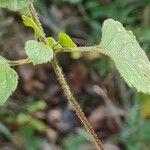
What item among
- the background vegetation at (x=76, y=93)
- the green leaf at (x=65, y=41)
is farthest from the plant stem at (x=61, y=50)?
the background vegetation at (x=76, y=93)

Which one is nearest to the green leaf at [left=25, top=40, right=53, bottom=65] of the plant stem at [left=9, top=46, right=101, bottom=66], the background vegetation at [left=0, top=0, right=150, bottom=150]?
the plant stem at [left=9, top=46, right=101, bottom=66]

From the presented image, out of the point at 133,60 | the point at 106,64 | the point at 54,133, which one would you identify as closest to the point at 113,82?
the point at 106,64

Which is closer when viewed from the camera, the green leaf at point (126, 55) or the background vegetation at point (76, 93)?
the green leaf at point (126, 55)

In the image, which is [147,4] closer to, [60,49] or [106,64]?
[106,64]

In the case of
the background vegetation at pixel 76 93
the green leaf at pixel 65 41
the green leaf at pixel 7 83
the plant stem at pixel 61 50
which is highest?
the background vegetation at pixel 76 93

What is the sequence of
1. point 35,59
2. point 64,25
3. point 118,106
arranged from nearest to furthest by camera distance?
point 35,59
point 118,106
point 64,25

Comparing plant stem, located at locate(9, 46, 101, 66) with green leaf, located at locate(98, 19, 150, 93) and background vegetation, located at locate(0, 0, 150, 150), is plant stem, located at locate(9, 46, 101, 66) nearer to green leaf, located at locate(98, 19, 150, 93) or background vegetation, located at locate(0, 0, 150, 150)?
green leaf, located at locate(98, 19, 150, 93)

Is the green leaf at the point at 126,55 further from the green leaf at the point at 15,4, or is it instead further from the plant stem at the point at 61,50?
the green leaf at the point at 15,4
